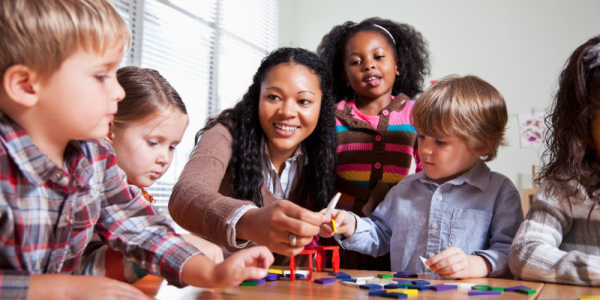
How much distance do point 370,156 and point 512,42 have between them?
96.9 inches

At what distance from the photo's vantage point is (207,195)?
98 cm

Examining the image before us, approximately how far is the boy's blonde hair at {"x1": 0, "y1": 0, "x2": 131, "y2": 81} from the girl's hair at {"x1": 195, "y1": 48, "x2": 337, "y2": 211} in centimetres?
70

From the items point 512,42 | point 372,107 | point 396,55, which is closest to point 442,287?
point 372,107

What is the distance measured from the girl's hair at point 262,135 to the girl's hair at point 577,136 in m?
0.61

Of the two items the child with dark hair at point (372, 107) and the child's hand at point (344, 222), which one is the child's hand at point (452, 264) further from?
the child with dark hair at point (372, 107)

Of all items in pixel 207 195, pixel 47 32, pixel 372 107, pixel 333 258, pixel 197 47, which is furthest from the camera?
pixel 197 47

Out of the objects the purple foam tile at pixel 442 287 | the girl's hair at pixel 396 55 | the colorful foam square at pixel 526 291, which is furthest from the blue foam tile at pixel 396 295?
the girl's hair at pixel 396 55

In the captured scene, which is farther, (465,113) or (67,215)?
(465,113)

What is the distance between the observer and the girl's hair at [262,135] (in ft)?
4.37

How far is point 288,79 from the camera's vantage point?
135 cm

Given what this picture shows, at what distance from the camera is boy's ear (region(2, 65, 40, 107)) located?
61 centimetres

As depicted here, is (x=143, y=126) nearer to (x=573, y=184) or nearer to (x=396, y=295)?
(x=396, y=295)

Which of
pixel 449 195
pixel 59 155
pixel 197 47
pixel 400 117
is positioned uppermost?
pixel 197 47

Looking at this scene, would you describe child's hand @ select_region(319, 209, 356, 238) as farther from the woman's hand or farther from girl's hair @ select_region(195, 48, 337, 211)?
the woman's hand
